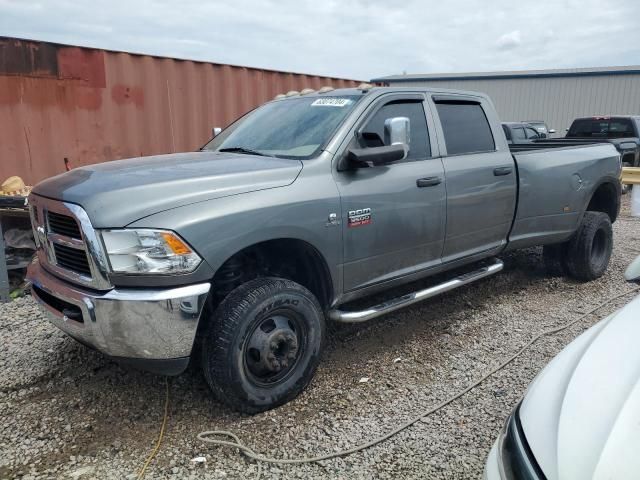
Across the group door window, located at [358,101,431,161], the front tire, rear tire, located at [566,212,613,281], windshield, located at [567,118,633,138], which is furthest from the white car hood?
windshield, located at [567,118,633,138]

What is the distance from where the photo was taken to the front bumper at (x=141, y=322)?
8.02ft

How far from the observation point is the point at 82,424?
9.32 feet

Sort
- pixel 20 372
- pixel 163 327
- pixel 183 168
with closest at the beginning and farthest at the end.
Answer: pixel 163 327 < pixel 183 168 < pixel 20 372

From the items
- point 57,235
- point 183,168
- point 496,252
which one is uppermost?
point 183,168

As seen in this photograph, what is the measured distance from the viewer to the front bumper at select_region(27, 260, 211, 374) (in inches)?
96.2

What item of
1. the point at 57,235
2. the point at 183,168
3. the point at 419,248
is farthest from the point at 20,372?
the point at 419,248

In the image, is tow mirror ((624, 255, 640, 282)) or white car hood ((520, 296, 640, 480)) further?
tow mirror ((624, 255, 640, 282))

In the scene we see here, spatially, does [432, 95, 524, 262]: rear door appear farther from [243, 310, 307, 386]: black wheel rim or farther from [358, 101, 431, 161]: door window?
[243, 310, 307, 386]: black wheel rim

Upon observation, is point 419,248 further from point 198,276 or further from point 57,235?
point 57,235

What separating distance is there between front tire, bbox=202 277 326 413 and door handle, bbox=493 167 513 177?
6.86ft

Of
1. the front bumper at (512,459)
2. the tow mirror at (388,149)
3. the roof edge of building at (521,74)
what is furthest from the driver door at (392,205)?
the roof edge of building at (521,74)

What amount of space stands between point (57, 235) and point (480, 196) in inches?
119

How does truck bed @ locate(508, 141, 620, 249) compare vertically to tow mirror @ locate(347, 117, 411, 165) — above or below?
below

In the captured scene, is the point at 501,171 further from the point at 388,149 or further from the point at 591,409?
the point at 591,409
